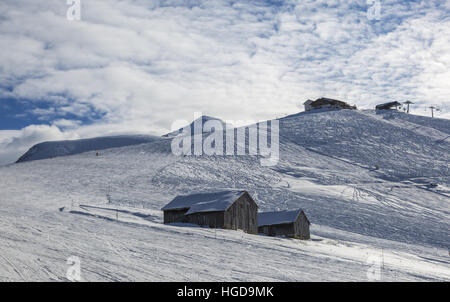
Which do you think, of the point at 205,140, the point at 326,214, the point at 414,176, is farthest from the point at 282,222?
the point at 205,140

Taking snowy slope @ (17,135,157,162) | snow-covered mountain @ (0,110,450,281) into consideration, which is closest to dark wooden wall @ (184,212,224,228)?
snow-covered mountain @ (0,110,450,281)

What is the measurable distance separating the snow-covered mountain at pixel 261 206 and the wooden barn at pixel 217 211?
7.89 ft

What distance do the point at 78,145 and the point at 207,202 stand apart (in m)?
121

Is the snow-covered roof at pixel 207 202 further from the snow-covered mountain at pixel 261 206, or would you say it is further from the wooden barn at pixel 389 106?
the wooden barn at pixel 389 106

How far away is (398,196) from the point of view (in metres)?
63.8

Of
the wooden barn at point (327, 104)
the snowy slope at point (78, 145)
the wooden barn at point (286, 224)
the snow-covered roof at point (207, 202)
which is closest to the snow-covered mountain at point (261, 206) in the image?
the wooden barn at point (286, 224)

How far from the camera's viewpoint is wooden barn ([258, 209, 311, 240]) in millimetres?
44469

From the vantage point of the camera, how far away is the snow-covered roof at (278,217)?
4510cm

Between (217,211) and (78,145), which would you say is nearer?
(217,211)

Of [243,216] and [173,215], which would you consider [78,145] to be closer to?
[173,215]

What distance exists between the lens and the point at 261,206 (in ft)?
179

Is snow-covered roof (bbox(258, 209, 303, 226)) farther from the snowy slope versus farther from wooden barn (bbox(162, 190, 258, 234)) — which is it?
the snowy slope

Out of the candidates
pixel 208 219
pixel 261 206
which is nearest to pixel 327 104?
pixel 261 206
